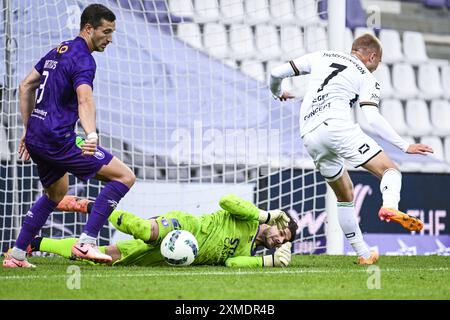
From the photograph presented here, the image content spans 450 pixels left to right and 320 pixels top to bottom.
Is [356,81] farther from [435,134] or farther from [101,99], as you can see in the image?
[435,134]

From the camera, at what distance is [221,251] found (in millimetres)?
6547

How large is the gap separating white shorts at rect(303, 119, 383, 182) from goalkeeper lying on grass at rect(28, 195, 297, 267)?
0.50m

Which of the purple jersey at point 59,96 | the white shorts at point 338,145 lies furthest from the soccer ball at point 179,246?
the white shorts at point 338,145

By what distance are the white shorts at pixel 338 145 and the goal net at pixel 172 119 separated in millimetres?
2180

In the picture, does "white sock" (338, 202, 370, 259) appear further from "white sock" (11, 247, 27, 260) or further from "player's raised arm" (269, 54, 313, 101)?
"white sock" (11, 247, 27, 260)

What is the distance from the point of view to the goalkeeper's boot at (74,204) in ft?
22.9

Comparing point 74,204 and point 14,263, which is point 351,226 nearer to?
point 74,204

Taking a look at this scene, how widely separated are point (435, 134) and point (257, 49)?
11.4 ft

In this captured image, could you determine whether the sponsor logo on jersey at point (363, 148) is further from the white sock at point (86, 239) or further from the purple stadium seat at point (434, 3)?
the purple stadium seat at point (434, 3)

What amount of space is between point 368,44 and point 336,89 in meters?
0.46

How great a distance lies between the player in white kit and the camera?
6.39 meters

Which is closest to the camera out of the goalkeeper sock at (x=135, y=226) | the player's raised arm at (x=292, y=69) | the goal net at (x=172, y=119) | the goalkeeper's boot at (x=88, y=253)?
the goalkeeper's boot at (x=88, y=253)

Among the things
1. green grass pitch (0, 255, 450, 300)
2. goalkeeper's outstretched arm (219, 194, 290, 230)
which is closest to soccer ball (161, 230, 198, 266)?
green grass pitch (0, 255, 450, 300)

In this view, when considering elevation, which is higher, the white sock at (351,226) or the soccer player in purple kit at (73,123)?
the soccer player in purple kit at (73,123)
